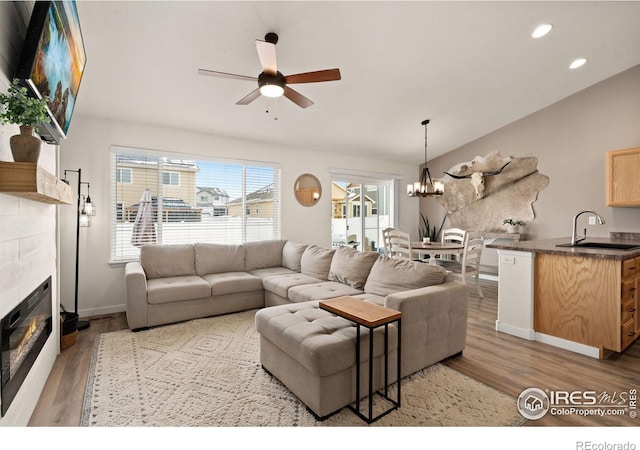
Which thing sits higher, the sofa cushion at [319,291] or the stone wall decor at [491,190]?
the stone wall decor at [491,190]

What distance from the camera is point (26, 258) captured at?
1746 millimetres

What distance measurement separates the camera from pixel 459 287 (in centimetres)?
259

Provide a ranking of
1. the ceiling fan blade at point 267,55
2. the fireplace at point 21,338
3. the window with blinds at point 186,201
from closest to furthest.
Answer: the fireplace at point 21,338
the ceiling fan blade at point 267,55
the window with blinds at point 186,201

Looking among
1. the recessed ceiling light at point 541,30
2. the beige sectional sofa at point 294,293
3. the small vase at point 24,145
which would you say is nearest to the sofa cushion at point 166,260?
the beige sectional sofa at point 294,293

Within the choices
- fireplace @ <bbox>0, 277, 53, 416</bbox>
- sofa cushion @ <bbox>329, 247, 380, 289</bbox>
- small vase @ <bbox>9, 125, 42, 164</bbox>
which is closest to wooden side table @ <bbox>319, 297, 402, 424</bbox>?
sofa cushion @ <bbox>329, 247, 380, 289</bbox>

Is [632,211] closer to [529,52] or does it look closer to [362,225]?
[529,52]

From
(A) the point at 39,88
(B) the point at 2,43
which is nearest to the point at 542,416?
(A) the point at 39,88

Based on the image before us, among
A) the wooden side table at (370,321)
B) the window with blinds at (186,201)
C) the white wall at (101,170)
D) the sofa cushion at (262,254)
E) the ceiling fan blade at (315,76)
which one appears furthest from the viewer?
the sofa cushion at (262,254)

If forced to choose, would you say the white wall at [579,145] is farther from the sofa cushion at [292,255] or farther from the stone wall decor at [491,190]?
the sofa cushion at [292,255]

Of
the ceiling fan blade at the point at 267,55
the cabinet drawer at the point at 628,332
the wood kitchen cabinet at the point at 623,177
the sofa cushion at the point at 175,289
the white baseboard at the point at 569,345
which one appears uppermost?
the ceiling fan blade at the point at 267,55

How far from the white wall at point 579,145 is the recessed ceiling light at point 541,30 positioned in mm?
1993

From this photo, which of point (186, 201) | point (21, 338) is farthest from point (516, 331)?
point (186, 201)

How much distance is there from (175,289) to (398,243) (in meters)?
2.89

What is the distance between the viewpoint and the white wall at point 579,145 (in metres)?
4.09
